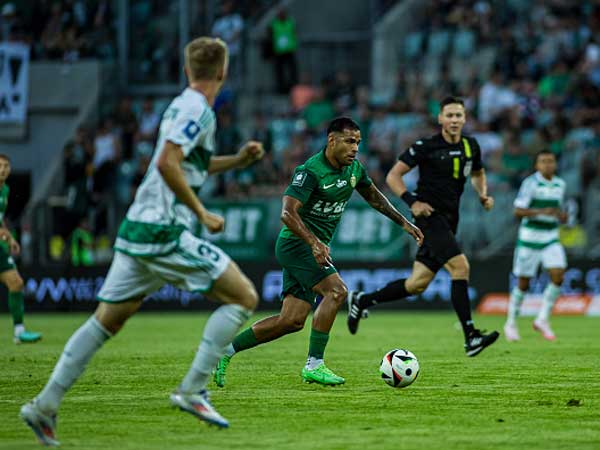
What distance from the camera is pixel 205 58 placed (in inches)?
312

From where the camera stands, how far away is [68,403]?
9.65m

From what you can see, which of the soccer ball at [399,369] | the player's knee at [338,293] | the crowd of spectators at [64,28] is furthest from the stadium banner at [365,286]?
the soccer ball at [399,369]

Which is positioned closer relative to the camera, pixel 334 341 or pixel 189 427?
pixel 189 427

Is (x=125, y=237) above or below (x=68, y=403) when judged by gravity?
above

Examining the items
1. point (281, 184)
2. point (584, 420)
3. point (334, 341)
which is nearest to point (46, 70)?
point (281, 184)

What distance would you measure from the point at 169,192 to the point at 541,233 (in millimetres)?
10529

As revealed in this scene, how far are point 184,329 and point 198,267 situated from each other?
40.0 ft

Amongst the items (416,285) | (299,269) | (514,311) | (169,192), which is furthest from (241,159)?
(514,311)

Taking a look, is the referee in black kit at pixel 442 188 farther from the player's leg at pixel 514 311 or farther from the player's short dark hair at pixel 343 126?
the player's short dark hair at pixel 343 126

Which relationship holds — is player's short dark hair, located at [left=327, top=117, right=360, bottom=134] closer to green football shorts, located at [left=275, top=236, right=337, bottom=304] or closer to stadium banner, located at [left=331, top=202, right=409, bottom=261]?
green football shorts, located at [left=275, top=236, right=337, bottom=304]

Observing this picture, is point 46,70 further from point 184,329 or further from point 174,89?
point 184,329

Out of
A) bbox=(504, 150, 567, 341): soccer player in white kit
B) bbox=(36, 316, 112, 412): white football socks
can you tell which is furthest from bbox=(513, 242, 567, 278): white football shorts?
bbox=(36, 316, 112, 412): white football socks

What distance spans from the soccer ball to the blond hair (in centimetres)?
357

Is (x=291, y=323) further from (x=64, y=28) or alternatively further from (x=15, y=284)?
(x=64, y=28)
